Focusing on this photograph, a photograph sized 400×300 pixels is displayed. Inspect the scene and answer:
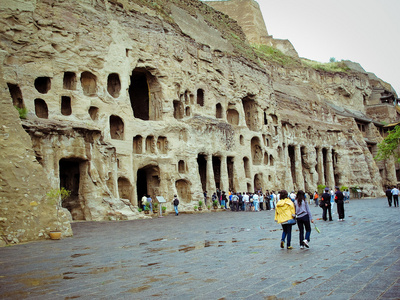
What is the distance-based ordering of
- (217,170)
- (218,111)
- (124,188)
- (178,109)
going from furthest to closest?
(218,111) → (217,170) → (178,109) → (124,188)

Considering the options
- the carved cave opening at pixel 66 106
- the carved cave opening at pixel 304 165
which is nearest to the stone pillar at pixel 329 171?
the carved cave opening at pixel 304 165

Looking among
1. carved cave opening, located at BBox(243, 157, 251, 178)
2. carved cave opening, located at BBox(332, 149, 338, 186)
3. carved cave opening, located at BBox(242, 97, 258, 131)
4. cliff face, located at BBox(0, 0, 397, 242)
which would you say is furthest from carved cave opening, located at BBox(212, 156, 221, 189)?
carved cave opening, located at BBox(332, 149, 338, 186)

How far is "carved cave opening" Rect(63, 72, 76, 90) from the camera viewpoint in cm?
2611

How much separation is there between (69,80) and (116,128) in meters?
4.66

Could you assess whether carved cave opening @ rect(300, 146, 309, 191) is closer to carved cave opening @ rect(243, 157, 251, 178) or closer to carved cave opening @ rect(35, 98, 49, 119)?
carved cave opening @ rect(243, 157, 251, 178)

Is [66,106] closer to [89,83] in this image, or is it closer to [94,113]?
[94,113]

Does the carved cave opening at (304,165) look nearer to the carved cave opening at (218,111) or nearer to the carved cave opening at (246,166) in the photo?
the carved cave opening at (246,166)

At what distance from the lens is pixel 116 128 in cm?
2878

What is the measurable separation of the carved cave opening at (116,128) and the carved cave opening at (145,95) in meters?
4.27

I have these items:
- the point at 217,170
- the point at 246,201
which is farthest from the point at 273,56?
the point at 246,201

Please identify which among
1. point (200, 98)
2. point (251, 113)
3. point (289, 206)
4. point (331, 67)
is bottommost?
point (289, 206)

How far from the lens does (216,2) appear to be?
75.1m

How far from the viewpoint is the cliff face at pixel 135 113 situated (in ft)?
69.8

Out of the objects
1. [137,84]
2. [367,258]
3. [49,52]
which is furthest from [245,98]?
[367,258]
